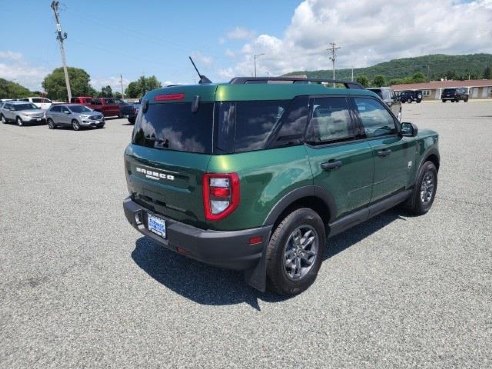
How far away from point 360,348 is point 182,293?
1634 mm

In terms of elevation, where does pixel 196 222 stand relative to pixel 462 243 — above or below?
above

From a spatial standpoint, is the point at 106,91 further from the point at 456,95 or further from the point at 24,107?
the point at 456,95

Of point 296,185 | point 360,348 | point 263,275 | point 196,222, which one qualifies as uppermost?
point 296,185

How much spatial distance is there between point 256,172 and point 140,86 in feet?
343

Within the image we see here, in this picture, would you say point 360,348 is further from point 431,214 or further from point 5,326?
point 431,214

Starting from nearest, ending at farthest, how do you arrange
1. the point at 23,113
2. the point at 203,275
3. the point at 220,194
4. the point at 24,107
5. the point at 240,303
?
the point at 220,194 < the point at 240,303 < the point at 203,275 < the point at 23,113 < the point at 24,107

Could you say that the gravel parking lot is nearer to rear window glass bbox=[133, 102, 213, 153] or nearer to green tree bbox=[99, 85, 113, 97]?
rear window glass bbox=[133, 102, 213, 153]

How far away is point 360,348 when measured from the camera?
8.04 feet

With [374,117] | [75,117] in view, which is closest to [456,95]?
[75,117]

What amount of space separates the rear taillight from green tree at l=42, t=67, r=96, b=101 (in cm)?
11300

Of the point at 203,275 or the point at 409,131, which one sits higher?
the point at 409,131

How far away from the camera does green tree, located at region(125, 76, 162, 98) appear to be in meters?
96.0

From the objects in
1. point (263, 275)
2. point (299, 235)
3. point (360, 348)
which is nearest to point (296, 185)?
point (299, 235)

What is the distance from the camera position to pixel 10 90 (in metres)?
120
